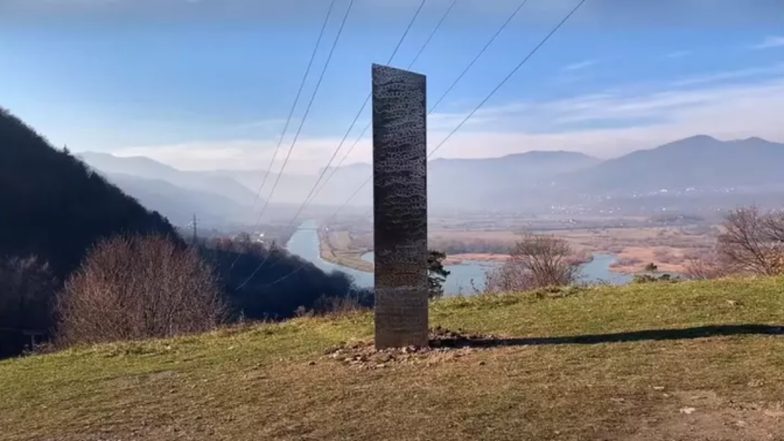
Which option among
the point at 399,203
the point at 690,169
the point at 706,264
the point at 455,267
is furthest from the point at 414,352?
the point at 690,169

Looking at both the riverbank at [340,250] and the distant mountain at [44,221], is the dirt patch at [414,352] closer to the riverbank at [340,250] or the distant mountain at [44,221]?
the riverbank at [340,250]

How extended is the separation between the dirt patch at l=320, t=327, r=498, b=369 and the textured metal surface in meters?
0.19

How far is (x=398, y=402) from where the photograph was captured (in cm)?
600

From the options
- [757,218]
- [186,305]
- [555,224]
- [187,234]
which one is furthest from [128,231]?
[555,224]

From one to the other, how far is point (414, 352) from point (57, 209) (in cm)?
5552

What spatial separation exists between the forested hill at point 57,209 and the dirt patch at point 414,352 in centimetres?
4429

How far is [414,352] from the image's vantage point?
796cm

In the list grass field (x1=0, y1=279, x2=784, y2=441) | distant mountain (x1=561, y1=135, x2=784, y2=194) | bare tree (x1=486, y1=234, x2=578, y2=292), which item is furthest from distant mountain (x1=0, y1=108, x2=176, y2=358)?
distant mountain (x1=561, y1=135, x2=784, y2=194)

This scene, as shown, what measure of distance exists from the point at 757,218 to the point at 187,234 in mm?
38619

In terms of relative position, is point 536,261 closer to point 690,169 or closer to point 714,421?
point 714,421

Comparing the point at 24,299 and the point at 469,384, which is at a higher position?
the point at 469,384

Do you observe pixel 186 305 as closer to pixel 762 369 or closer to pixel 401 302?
pixel 401 302

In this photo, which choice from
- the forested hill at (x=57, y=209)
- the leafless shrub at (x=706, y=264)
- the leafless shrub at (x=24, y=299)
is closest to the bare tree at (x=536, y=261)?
the leafless shrub at (x=706, y=264)

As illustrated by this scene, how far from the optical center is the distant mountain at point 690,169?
10012 centimetres
